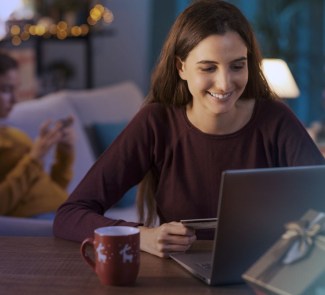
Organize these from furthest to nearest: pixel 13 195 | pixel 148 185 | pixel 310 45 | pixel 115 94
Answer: pixel 310 45, pixel 115 94, pixel 13 195, pixel 148 185

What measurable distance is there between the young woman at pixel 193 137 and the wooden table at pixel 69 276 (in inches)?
6.7

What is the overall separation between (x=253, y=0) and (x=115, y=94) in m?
1.38

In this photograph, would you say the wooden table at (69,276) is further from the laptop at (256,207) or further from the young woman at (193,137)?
the young woman at (193,137)

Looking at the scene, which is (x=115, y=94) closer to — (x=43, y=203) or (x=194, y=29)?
(x=43, y=203)

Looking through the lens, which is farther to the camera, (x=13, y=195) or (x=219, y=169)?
(x=13, y=195)

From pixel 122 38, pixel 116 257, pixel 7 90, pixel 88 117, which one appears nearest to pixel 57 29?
pixel 122 38

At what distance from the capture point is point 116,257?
1.30m

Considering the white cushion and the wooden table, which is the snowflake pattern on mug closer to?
the wooden table

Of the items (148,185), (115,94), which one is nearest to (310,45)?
(115,94)

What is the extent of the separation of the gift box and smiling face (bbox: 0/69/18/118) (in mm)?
2193

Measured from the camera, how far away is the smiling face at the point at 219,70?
1663mm

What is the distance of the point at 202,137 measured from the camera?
182cm

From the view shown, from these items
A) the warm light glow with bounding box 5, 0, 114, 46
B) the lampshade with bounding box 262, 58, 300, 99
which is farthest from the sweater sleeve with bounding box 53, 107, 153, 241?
the warm light glow with bounding box 5, 0, 114, 46

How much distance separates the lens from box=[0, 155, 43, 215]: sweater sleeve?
2947 millimetres
